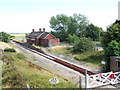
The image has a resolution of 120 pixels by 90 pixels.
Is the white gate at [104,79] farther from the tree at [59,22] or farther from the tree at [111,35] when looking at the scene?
the tree at [59,22]

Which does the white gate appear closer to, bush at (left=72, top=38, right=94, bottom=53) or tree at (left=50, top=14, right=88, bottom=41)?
bush at (left=72, top=38, right=94, bottom=53)

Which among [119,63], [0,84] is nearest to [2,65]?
[0,84]

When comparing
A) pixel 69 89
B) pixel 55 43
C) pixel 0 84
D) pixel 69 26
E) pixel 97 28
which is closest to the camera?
pixel 69 89

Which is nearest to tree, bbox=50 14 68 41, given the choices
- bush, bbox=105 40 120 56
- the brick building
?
the brick building

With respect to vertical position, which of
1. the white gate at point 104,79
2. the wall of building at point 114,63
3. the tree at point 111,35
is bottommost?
the white gate at point 104,79

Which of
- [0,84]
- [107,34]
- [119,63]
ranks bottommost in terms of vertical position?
[0,84]

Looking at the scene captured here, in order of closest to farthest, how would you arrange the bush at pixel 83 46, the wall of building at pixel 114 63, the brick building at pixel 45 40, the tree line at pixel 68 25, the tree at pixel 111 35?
the wall of building at pixel 114 63 < the tree at pixel 111 35 < the bush at pixel 83 46 < the brick building at pixel 45 40 < the tree line at pixel 68 25

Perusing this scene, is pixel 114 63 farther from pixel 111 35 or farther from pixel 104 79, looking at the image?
pixel 111 35

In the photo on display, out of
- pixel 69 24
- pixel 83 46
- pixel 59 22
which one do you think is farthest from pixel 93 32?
pixel 83 46

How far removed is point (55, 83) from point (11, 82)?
10.4 ft

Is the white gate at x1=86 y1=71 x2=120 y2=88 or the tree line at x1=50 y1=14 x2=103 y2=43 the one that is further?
the tree line at x1=50 y1=14 x2=103 y2=43

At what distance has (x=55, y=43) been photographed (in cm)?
3231

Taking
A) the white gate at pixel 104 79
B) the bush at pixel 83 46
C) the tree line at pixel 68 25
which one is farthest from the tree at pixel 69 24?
the white gate at pixel 104 79

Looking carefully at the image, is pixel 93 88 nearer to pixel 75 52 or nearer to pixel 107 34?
pixel 107 34
